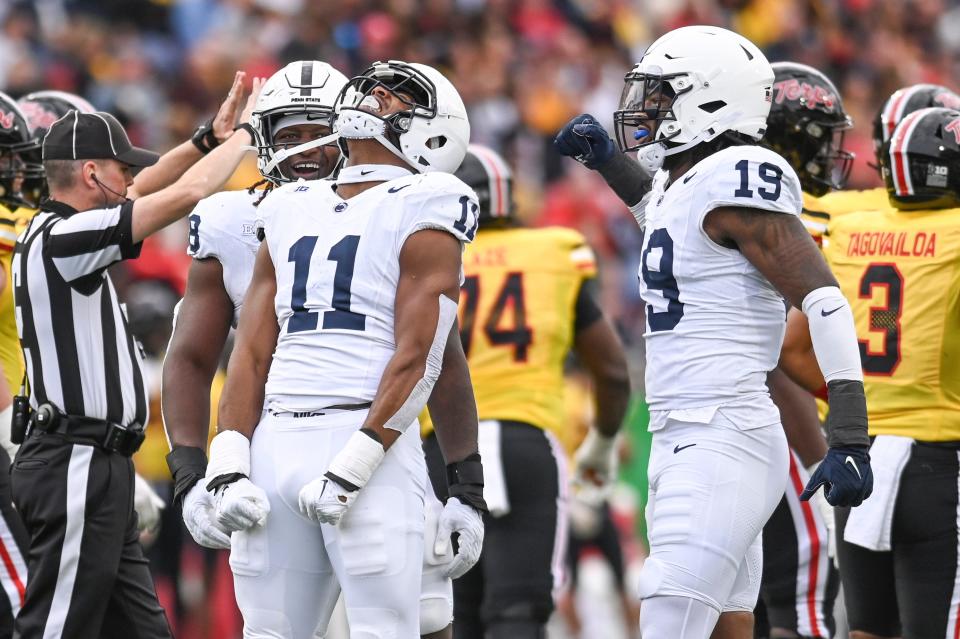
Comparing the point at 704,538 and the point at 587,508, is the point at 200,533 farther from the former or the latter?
the point at 587,508

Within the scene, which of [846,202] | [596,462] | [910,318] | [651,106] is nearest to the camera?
[651,106]

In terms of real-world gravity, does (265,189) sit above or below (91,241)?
above

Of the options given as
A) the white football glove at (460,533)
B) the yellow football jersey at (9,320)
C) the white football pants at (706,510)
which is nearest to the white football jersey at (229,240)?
the white football glove at (460,533)

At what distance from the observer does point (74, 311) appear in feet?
16.9

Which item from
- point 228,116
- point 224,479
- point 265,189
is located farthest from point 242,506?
point 228,116

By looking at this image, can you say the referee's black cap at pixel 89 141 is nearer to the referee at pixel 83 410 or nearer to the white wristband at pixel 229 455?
the referee at pixel 83 410

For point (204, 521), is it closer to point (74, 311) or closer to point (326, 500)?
point (326, 500)

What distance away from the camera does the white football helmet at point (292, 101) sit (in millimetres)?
4711

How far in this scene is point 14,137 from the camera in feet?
19.9

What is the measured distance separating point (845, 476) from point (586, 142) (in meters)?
1.47

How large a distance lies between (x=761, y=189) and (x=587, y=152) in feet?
3.09

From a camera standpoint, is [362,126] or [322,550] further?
[362,126]

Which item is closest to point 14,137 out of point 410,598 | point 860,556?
point 410,598

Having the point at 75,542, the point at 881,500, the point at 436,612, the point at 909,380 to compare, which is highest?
the point at 909,380
